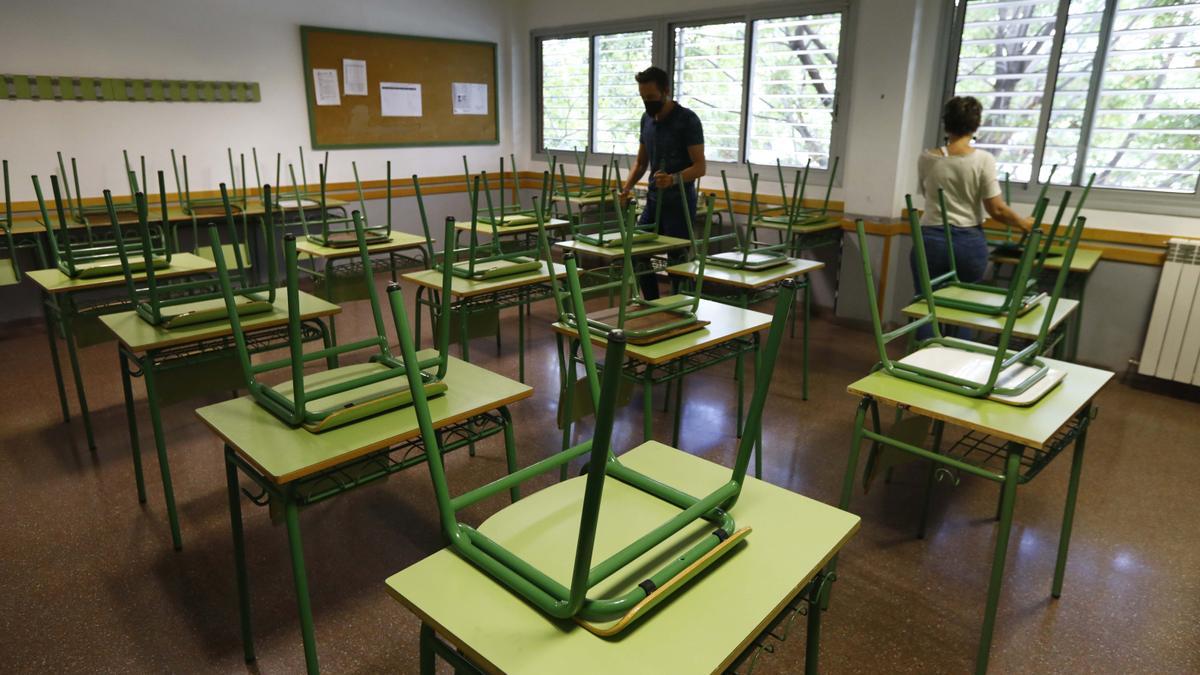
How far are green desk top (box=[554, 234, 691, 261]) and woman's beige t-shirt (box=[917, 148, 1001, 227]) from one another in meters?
1.18

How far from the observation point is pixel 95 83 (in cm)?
466

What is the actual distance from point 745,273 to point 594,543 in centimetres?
228

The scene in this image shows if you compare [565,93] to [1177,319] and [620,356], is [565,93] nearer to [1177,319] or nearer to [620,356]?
[1177,319]

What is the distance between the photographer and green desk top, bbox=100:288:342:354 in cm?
205

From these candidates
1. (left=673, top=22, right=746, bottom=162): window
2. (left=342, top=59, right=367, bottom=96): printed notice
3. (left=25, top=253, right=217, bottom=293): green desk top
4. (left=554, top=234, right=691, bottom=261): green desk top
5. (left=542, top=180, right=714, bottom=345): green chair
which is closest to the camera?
(left=542, top=180, right=714, bottom=345): green chair

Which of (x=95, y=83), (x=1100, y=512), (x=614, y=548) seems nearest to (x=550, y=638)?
(x=614, y=548)

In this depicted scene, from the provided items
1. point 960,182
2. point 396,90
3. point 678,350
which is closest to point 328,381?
point 678,350

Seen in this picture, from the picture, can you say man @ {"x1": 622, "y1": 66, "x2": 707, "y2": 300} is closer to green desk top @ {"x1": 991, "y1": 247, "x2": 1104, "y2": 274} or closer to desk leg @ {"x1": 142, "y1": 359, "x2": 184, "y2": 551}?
green desk top @ {"x1": 991, "y1": 247, "x2": 1104, "y2": 274}

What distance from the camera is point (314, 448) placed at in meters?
1.44

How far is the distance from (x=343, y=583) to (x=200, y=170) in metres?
4.26

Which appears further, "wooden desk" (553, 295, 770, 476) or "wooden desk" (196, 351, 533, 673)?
"wooden desk" (553, 295, 770, 476)

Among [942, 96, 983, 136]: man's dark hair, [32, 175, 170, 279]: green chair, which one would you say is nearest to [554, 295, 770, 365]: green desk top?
[942, 96, 983, 136]: man's dark hair

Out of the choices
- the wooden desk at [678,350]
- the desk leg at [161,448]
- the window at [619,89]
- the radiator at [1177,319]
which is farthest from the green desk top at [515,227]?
the radiator at [1177,319]

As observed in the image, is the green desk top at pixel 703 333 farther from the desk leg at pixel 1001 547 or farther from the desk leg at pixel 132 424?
the desk leg at pixel 132 424
